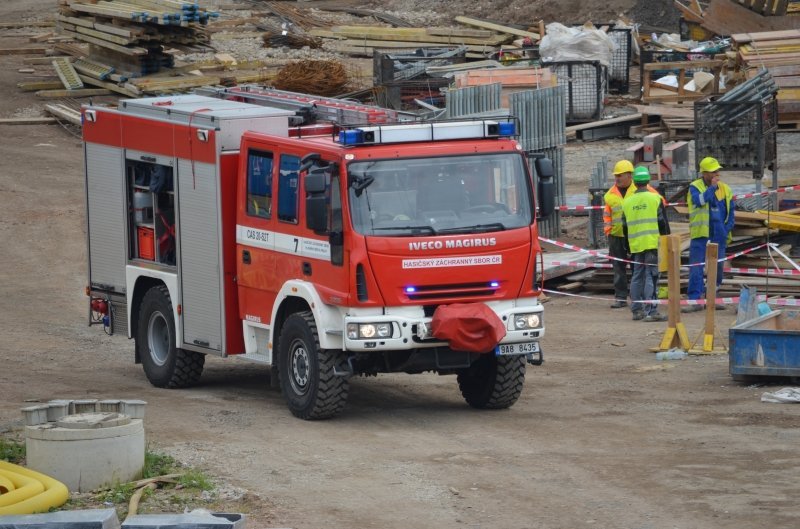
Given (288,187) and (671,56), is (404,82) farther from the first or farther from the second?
(288,187)

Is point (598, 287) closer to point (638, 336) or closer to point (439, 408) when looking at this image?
point (638, 336)

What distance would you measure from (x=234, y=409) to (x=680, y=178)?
11401 millimetres

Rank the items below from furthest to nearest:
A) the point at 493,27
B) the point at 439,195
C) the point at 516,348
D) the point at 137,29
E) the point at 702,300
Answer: the point at 493,27 < the point at 137,29 < the point at 702,300 < the point at 516,348 < the point at 439,195

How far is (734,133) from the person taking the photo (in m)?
20.8

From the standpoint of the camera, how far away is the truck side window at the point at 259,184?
12992 mm

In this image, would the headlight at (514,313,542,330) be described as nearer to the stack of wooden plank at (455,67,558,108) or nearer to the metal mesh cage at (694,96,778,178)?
the metal mesh cage at (694,96,778,178)

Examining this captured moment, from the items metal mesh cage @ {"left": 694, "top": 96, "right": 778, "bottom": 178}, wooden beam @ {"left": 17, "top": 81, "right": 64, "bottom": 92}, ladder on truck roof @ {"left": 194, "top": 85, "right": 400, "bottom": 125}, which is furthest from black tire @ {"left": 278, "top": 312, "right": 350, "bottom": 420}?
wooden beam @ {"left": 17, "top": 81, "right": 64, "bottom": 92}

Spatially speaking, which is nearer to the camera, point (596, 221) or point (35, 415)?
point (35, 415)

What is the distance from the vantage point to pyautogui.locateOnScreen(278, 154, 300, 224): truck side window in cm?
1266

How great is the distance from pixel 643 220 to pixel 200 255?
6172 millimetres

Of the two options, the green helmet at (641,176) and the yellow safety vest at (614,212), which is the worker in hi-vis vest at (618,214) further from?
the green helmet at (641,176)

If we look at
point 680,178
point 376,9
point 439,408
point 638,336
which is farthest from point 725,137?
point 376,9

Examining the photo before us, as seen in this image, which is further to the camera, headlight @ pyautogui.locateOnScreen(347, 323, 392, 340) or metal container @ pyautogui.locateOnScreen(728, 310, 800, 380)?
metal container @ pyautogui.locateOnScreen(728, 310, 800, 380)

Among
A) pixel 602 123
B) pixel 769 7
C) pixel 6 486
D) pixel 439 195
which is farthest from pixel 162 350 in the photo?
pixel 769 7
